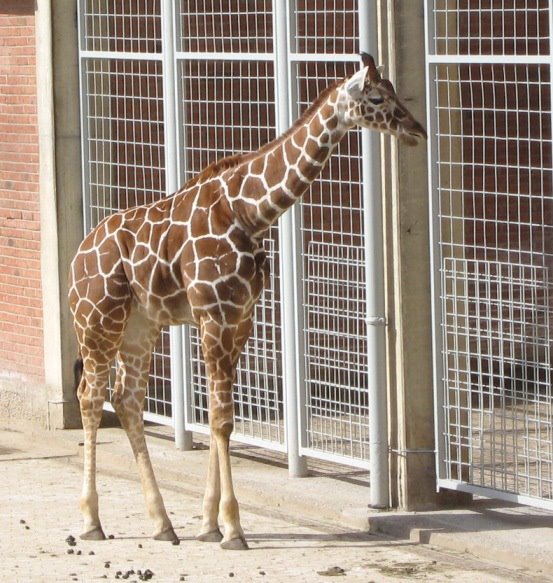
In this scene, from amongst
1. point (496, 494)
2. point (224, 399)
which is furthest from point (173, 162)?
point (496, 494)

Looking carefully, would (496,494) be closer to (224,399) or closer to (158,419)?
(224,399)

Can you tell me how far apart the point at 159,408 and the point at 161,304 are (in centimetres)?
378

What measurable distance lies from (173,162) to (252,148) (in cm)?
165

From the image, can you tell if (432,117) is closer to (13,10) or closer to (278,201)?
(278,201)

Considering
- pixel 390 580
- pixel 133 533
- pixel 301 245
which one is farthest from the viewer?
pixel 301 245

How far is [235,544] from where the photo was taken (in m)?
8.16

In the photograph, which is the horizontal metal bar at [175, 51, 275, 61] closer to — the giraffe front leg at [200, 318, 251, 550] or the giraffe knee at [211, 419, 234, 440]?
the giraffe front leg at [200, 318, 251, 550]

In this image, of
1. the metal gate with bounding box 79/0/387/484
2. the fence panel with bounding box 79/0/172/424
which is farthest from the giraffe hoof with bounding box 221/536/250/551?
the fence panel with bounding box 79/0/172/424

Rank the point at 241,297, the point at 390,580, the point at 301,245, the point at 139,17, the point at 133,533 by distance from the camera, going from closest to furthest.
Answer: the point at 390,580 → the point at 241,297 → the point at 133,533 → the point at 301,245 → the point at 139,17

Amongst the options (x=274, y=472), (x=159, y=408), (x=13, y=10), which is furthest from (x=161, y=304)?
(x=13, y=10)

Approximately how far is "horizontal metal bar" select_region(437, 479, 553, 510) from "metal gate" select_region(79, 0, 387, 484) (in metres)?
0.43

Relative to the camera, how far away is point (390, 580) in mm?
7559

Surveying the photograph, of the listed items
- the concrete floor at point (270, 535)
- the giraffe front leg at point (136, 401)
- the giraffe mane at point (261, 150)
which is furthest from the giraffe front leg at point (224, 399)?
the giraffe mane at point (261, 150)

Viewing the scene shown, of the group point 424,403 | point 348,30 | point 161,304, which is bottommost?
point 424,403
